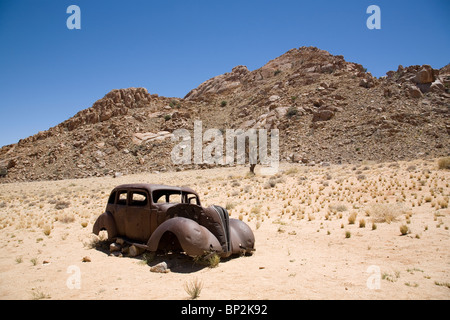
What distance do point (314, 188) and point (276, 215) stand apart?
6.82 metres

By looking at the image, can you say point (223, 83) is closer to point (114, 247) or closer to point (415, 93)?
point (415, 93)

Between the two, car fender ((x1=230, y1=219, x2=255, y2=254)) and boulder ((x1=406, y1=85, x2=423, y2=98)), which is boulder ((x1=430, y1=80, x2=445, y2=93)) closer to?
boulder ((x1=406, y1=85, x2=423, y2=98))

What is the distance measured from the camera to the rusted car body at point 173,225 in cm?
624

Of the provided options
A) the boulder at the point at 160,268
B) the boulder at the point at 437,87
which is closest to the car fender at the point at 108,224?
the boulder at the point at 160,268

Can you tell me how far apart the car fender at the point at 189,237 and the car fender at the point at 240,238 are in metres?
0.71

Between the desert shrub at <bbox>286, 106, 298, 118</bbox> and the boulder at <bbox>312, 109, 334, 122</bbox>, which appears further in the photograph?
the desert shrub at <bbox>286, 106, 298, 118</bbox>

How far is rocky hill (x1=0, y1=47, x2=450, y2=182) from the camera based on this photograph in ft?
120

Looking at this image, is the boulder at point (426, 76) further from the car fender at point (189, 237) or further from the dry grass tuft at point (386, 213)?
the car fender at point (189, 237)

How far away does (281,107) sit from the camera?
1980 inches

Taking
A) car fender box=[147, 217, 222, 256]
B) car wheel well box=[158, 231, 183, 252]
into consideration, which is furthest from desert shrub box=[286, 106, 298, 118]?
car fender box=[147, 217, 222, 256]

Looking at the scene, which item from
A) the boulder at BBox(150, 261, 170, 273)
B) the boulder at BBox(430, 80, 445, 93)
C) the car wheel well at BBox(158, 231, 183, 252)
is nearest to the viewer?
the boulder at BBox(150, 261, 170, 273)

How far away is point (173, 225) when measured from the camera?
6.35 m

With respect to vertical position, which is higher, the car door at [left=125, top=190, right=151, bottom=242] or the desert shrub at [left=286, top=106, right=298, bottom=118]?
the desert shrub at [left=286, top=106, right=298, bottom=118]
